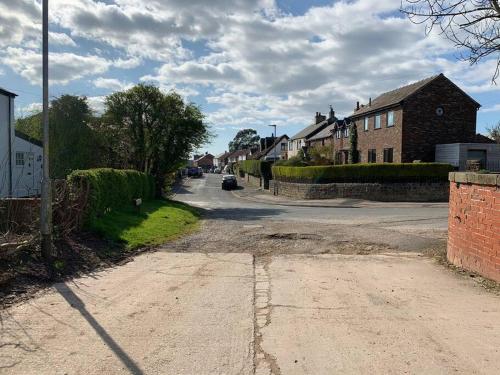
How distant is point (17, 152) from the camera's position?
31.7m

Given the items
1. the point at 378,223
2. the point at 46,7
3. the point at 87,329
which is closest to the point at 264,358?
the point at 87,329

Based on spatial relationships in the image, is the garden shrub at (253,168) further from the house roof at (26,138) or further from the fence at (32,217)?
the fence at (32,217)

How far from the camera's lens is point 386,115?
131 feet

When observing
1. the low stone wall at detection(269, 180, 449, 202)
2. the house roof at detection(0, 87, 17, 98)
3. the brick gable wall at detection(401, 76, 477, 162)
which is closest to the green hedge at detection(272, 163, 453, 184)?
the low stone wall at detection(269, 180, 449, 202)

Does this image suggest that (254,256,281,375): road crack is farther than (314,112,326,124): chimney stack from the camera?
No

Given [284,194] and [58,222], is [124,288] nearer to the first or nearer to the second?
[58,222]

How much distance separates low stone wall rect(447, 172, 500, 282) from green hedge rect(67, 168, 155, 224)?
8.27m

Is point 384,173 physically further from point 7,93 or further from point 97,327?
point 97,327

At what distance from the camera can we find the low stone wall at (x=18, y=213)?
8.92 meters

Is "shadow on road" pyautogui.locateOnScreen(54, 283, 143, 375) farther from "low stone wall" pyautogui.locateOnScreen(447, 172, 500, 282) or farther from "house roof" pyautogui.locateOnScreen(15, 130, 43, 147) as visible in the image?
"house roof" pyautogui.locateOnScreen(15, 130, 43, 147)

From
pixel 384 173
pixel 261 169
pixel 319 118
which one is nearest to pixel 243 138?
pixel 319 118

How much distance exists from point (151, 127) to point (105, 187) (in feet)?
56.9

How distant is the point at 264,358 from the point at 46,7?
7.53 m

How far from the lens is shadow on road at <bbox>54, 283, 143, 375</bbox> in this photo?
4.48 m
